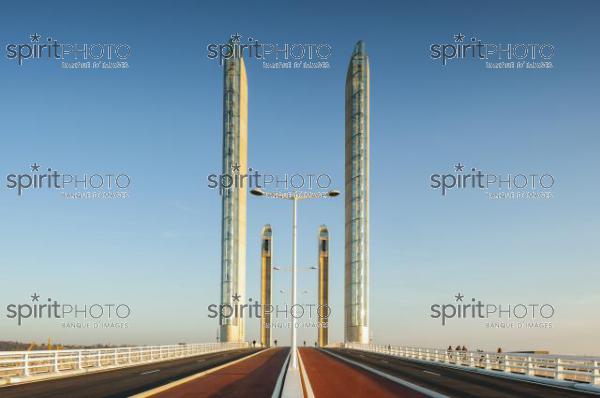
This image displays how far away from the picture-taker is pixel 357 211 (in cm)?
12975

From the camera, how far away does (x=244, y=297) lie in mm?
135375

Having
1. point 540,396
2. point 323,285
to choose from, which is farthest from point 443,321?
point 323,285

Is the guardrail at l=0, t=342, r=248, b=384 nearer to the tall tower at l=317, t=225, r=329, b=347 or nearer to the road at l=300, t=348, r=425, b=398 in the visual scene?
the road at l=300, t=348, r=425, b=398

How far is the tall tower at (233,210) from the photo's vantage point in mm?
127938

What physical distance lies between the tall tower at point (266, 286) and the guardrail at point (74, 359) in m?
86.6

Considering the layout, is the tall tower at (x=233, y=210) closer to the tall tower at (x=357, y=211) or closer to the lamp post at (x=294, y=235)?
the tall tower at (x=357, y=211)

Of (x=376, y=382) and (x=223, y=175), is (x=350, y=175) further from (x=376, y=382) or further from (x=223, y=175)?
(x=376, y=382)

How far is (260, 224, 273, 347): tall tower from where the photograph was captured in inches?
6024

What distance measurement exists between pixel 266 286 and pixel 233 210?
31.0 m

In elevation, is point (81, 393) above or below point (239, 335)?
above

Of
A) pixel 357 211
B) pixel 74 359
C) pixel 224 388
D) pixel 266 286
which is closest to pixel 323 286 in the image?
pixel 266 286

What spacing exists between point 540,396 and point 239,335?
109630 millimetres

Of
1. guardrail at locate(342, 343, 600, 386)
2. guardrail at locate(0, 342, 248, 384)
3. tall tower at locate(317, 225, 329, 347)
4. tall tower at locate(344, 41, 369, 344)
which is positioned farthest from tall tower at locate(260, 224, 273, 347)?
guardrail at locate(0, 342, 248, 384)

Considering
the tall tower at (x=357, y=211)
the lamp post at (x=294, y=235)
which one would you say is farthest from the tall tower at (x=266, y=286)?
the lamp post at (x=294, y=235)
